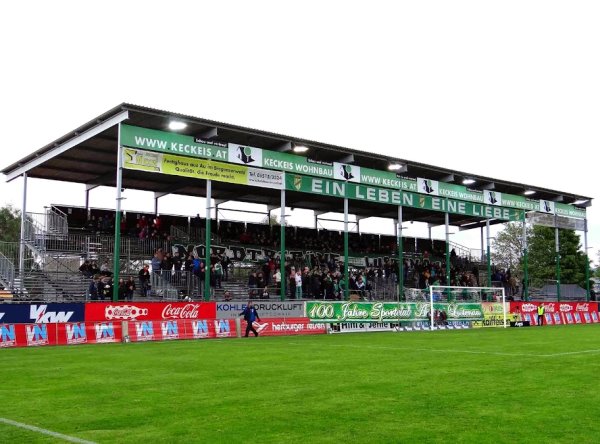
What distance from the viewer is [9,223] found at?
8012 centimetres

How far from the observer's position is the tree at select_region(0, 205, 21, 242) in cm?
7725

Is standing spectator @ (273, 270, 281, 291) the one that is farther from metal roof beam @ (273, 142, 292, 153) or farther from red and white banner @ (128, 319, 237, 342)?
red and white banner @ (128, 319, 237, 342)

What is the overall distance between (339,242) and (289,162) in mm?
13781

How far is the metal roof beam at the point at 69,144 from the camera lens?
1144 inches

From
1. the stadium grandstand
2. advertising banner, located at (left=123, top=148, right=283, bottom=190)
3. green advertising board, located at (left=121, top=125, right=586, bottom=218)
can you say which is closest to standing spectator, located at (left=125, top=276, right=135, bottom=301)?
the stadium grandstand

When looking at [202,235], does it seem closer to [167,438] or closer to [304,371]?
[304,371]

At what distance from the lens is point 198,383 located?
12.1m

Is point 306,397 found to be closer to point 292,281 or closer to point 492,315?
point 292,281

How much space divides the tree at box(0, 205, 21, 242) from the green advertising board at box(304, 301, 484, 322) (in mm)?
54307

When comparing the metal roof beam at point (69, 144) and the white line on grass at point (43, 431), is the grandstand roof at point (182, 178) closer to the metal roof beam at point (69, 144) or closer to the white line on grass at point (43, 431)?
the metal roof beam at point (69, 144)

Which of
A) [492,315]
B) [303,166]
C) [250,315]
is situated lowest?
[492,315]

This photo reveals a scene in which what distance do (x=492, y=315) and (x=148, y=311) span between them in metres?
22.3

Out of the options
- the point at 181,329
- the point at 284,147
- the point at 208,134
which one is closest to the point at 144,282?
the point at 181,329

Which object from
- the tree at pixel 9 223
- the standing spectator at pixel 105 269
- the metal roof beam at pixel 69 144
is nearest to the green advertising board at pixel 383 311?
the standing spectator at pixel 105 269
